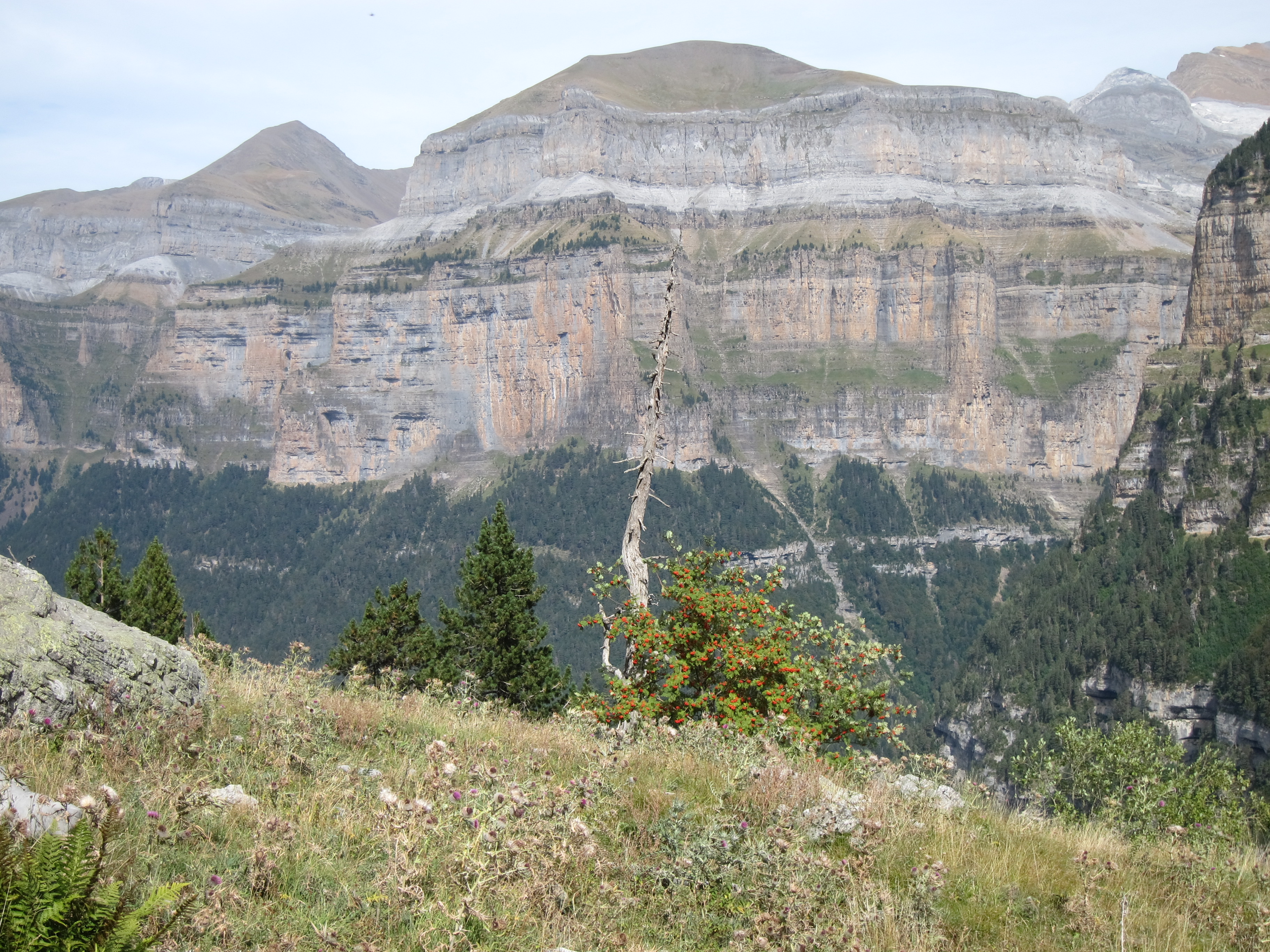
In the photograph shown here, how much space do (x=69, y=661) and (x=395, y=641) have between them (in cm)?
3765

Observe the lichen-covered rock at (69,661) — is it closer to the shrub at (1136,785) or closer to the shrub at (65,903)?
the shrub at (65,903)

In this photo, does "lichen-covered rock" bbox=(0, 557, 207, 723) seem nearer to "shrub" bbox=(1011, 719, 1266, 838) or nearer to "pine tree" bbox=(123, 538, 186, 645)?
"shrub" bbox=(1011, 719, 1266, 838)

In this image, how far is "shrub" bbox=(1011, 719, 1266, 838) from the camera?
14.2 meters

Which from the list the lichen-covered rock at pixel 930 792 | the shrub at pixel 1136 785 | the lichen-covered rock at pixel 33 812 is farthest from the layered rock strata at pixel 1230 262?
the lichen-covered rock at pixel 33 812

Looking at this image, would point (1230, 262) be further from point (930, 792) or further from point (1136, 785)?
point (930, 792)

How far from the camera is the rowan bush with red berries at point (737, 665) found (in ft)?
54.8

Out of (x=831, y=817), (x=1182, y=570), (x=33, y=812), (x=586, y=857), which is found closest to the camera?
(x=33, y=812)

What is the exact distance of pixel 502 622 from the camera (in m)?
42.2

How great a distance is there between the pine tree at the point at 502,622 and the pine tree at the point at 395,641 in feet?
3.20

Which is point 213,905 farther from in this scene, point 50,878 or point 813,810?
point 813,810

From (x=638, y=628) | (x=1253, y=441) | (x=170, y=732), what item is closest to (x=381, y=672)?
(x=638, y=628)

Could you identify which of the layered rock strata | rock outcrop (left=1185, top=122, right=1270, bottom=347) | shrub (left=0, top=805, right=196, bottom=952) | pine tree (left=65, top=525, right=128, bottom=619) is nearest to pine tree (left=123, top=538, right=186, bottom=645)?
pine tree (left=65, top=525, right=128, bottom=619)

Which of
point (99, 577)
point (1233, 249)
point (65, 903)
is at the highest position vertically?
point (1233, 249)

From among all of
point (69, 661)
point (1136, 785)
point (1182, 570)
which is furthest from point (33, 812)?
point (1182, 570)
